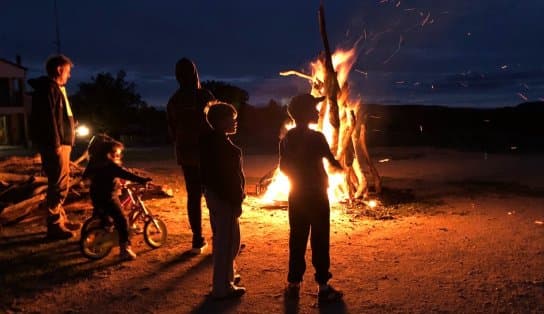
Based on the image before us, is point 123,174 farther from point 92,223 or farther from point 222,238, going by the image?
point 222,238

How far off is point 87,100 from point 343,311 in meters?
42.6

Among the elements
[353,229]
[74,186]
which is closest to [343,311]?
[353,229]

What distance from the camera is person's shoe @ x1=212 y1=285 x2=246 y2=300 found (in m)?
4.46

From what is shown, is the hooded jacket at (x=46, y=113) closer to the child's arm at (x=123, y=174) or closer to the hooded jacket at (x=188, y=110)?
the child's arm at (x=123, y=174)

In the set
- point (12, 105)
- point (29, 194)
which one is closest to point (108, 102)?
point (12, 105)

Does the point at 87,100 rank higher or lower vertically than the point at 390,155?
higher

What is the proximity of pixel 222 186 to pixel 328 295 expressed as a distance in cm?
133

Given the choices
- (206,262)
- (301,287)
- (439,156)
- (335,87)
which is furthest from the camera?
(439,156)

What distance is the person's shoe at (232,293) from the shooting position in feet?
14.6

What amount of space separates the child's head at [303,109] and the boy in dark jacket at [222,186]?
1.71ft

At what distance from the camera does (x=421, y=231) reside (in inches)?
269

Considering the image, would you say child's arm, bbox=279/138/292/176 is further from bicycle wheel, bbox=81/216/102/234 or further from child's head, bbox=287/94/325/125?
bicycle wheel, bbox=81/216/102/234

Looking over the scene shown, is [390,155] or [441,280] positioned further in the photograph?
[390,155]

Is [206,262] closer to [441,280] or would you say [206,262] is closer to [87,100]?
[441,280]
